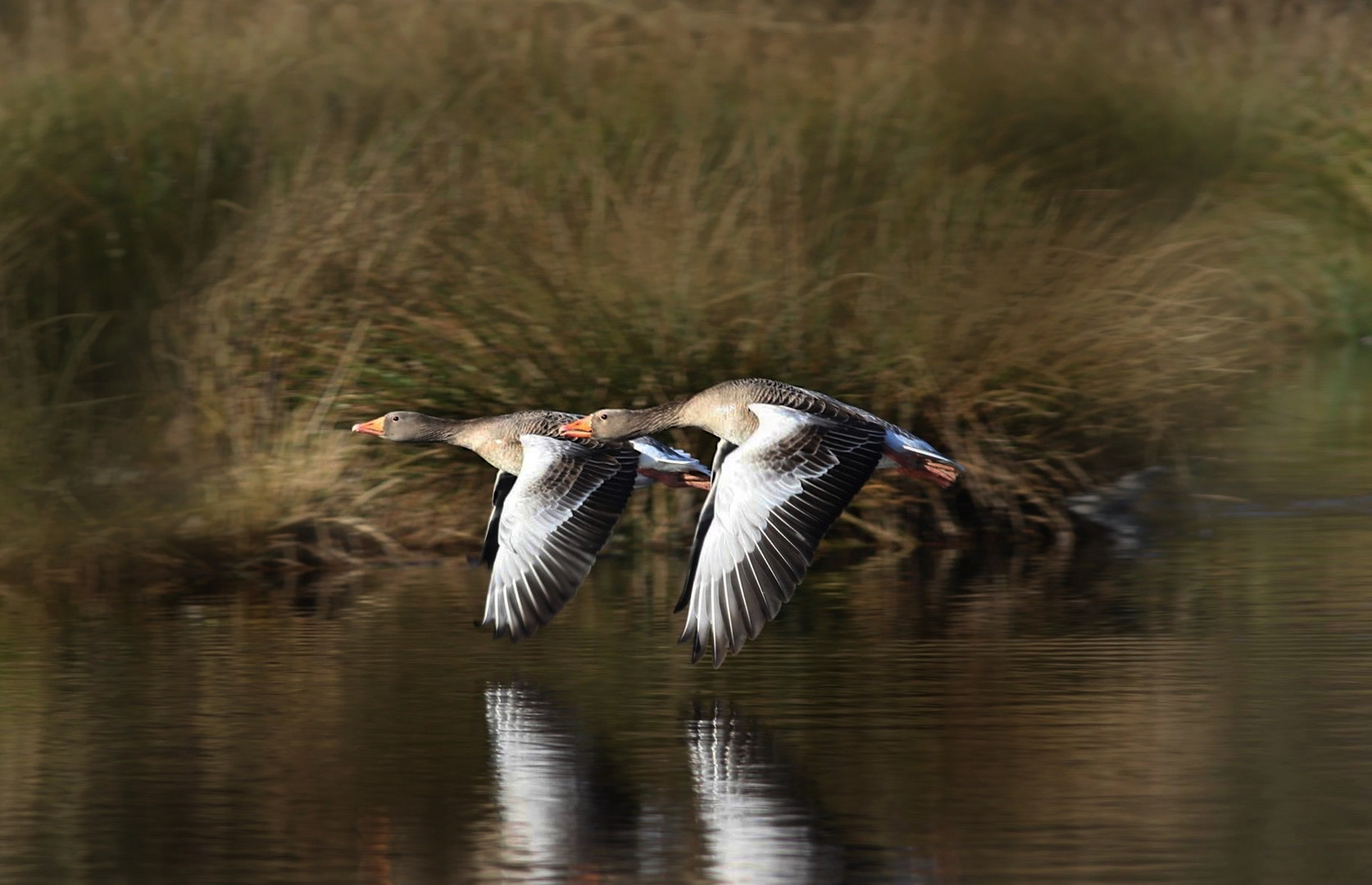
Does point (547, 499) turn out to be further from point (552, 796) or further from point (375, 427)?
point (552, 796)

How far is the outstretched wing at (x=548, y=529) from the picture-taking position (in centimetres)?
1116

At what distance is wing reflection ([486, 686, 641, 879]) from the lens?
762cm

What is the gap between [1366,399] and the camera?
21.8 m

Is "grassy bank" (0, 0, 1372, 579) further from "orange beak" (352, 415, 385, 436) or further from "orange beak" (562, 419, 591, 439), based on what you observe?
"orange beak" (562, 419, 591, 439)

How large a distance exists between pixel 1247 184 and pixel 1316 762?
16.6 meters

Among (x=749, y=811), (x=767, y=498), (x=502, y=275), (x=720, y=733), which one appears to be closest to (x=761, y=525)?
(x=767, y=498)

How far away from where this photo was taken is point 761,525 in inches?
400

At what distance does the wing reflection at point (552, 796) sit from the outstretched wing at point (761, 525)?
2.27 feet

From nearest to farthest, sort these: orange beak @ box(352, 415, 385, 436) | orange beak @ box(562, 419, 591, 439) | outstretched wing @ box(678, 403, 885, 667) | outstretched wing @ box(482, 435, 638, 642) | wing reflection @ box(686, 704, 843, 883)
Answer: wing reflection @ box(686, 704, 843, 883) < outstretched wing @ box(678, 403, 885, 667) < outstretched wing @ box(482, 435, 638, 642) < orange beak @ box(562, 419, 591, 439) < orange beak @ box(352, 415, 385, 436)

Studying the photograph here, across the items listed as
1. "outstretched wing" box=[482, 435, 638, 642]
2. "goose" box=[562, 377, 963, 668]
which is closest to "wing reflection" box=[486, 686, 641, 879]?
"goose" box=[562, 377, 963, 668]

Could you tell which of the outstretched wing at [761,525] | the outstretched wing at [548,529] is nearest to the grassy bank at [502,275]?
the outstretched wing at [548,529]

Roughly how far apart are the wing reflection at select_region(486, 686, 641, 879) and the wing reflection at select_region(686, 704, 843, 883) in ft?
0.87

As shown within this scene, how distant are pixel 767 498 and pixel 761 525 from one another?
0.13 m

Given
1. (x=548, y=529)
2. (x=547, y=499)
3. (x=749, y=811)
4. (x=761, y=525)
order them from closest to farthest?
1. (x=749, y=811)
2. (x=761, y=525)
3. (x=548, y=529)
4. (x=547, y=499)
